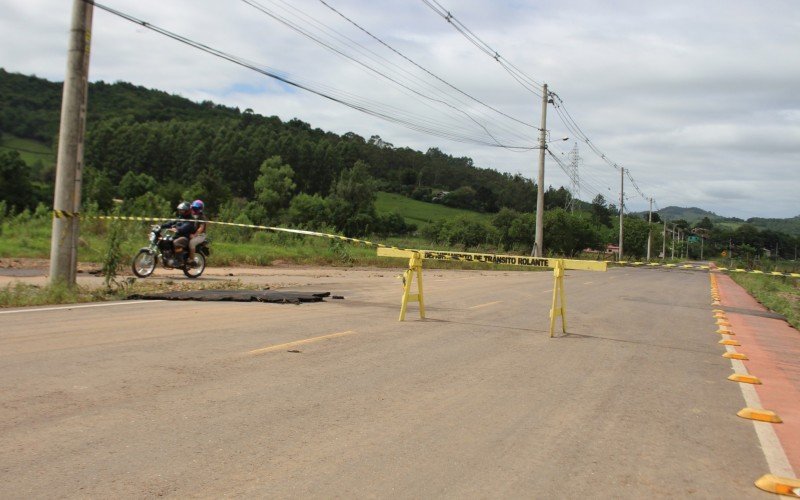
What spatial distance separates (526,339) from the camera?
33.7ft

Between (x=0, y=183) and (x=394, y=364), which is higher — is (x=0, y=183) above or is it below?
above

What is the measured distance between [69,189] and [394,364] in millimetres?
8125

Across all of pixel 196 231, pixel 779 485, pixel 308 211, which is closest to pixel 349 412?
pixel 779 485

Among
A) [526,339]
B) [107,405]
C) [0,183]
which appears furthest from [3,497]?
[0,183]

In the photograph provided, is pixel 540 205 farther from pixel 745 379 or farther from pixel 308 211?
pixel 308 211

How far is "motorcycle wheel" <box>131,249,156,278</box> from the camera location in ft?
52.7

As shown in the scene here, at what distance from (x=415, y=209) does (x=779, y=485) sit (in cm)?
11083

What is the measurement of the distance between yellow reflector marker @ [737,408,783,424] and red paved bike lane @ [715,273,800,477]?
0.08m

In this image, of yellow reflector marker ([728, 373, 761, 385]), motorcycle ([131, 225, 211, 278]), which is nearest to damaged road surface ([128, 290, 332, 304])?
motorcycle ([131, 225, 211, 278])

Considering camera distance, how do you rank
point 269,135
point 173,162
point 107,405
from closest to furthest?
point 107,405 → point 173,162 → point 269,135

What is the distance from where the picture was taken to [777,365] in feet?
32.9

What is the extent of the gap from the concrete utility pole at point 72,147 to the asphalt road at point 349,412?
2110 mm

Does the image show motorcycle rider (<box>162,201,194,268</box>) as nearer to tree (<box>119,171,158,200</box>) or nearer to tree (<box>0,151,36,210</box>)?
tree (<box>0,151,36,210</box>)

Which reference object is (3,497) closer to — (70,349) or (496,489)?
(496,489)
